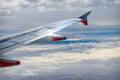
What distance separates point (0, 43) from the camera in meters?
4.36

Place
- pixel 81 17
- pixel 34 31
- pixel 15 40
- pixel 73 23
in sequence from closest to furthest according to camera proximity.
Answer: pixel 15 40 → pixel 34 31 → pixel 73 23 → pixel 81 17

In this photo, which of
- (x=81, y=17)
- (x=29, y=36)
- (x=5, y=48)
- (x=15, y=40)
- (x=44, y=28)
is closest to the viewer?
(x=5, y=48)

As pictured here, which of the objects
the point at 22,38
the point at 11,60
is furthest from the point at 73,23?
the point at 11,60

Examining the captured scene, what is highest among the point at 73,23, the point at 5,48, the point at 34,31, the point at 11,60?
the point at 73,23

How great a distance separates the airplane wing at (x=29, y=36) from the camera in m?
4.18

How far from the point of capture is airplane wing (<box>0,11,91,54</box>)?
4.18 metres

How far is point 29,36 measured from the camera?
5102 millimetres

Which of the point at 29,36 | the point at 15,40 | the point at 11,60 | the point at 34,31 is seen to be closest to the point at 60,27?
the point at 34,31

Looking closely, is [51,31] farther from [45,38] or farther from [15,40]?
[15,40]

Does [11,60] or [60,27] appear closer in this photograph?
[11,60]

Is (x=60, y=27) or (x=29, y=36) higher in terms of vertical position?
(x=60, y=27)

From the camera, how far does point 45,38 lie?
5215 millimetres

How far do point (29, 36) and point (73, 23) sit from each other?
173 cm

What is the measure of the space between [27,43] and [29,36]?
2.06ft
